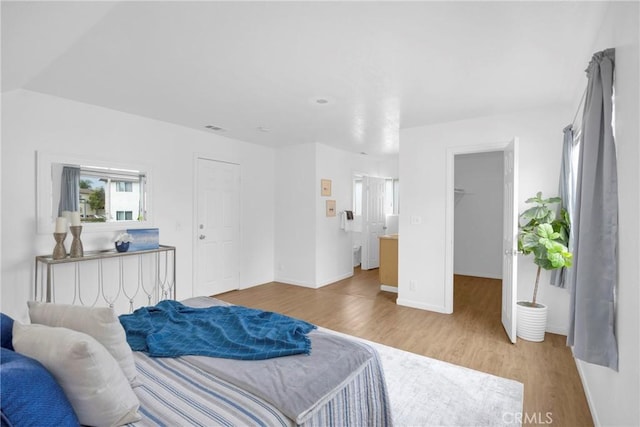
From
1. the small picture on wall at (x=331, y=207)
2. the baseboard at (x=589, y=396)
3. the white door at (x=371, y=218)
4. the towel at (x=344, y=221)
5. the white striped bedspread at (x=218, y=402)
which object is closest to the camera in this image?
the white striped bedspread at (x=218, y=402)

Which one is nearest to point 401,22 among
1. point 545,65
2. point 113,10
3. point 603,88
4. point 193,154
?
point 603,88

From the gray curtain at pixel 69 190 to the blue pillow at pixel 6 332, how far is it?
2315 millimetres

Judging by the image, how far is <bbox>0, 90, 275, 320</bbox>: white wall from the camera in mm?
2912

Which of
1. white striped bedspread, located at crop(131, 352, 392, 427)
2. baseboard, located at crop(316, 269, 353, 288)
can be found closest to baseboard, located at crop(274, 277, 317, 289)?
baseboard, located at crop(316, 269, 353, 288)

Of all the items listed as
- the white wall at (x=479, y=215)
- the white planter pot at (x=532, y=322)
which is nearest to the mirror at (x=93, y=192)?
the white planter pot at (x=532, y=322)

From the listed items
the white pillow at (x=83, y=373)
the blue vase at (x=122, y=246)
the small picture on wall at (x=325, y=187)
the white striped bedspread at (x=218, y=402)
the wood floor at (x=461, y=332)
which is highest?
the small picture on wall at (x=325, y=187)

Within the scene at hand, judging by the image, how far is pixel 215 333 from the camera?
1867mm

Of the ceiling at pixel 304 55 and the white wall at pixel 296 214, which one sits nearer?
the ceiling at pixel 304 55

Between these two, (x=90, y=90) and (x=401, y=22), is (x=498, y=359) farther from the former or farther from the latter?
(x=90, y=90)

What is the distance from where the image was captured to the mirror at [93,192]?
10.2 feet

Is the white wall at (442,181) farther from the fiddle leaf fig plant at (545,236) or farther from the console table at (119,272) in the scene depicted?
the console table at (119,272)

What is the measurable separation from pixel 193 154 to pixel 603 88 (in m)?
4.32

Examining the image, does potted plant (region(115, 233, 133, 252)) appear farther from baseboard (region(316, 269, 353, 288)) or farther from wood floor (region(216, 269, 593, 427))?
baseboard (region(316, 269, 353, 288))

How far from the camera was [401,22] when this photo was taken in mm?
1893
